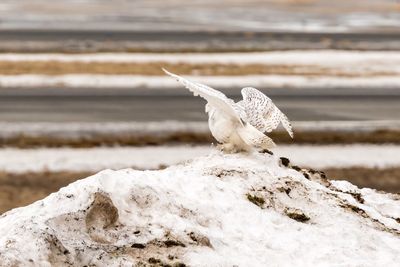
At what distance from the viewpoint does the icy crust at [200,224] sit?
348cm

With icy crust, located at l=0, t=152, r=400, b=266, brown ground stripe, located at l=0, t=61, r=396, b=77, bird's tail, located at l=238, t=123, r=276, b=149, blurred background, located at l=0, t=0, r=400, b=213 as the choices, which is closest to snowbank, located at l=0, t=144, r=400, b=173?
blurred background, located at l=0, t=0, r=400, b=213

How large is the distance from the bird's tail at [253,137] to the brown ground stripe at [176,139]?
10275mm

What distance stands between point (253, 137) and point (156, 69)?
21748 millimetres

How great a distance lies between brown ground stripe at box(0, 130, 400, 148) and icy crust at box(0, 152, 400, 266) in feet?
34.4

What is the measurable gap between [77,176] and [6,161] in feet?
6.03

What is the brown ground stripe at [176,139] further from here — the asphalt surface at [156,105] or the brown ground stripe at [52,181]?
the brown ground stripe at [52,181]

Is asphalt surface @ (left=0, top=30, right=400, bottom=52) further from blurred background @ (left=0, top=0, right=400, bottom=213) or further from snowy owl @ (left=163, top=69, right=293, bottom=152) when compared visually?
snowy owl @ (left=163, top=69, right=293, bottom=152)

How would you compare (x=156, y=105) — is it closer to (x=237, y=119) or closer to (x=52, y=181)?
(x=52, y=181)

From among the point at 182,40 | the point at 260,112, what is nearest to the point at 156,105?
the point at 260,112

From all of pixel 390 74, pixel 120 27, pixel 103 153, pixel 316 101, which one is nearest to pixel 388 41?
pixel 390 74

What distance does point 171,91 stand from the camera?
71.6ft

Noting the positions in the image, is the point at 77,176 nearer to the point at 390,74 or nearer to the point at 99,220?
the point at 99,220

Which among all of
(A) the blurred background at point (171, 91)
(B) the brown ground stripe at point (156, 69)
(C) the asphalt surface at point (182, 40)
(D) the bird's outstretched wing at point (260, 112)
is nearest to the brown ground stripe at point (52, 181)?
(A) the blurred background at point (171, 91)

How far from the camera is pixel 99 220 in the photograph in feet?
11.9
